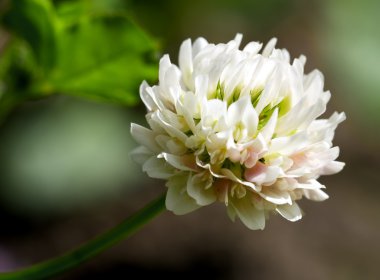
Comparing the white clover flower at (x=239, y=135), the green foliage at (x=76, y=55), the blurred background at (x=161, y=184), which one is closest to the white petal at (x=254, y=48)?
the white clover flower at (x=239, y=135)

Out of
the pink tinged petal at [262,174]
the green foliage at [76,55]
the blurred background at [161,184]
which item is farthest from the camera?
the blurred background at [161,184]

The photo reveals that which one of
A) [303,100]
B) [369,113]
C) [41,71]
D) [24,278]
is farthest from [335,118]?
[369,113]

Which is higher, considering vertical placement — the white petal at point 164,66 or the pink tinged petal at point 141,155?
the white petal at point 164,66

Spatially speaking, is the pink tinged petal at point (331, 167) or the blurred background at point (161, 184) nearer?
the pink tinged petal at point (331, 167)

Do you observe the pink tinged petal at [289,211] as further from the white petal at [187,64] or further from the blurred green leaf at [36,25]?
the blurred green leaf at [36,25]

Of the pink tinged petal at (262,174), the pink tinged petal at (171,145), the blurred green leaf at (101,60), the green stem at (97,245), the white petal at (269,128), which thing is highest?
the blurred green leaf at (101,60)

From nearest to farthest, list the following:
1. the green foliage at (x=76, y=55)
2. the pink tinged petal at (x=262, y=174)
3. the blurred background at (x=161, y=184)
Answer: the pink tinged petal at (x=262, y=174) → the green foliage at (x=76, y=55) → the blurred background at (x=161, y=184)

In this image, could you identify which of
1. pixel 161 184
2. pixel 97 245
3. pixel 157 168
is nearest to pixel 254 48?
pixel 157 168

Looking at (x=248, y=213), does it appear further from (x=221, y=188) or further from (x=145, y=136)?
(x=145, y=136)

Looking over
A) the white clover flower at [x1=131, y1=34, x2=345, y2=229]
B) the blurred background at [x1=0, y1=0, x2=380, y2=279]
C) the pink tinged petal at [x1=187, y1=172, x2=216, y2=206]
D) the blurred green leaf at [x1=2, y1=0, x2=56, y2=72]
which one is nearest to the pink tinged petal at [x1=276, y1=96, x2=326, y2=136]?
the white clover flower at [x1=131, y1=34, x2=345, y2=229]
